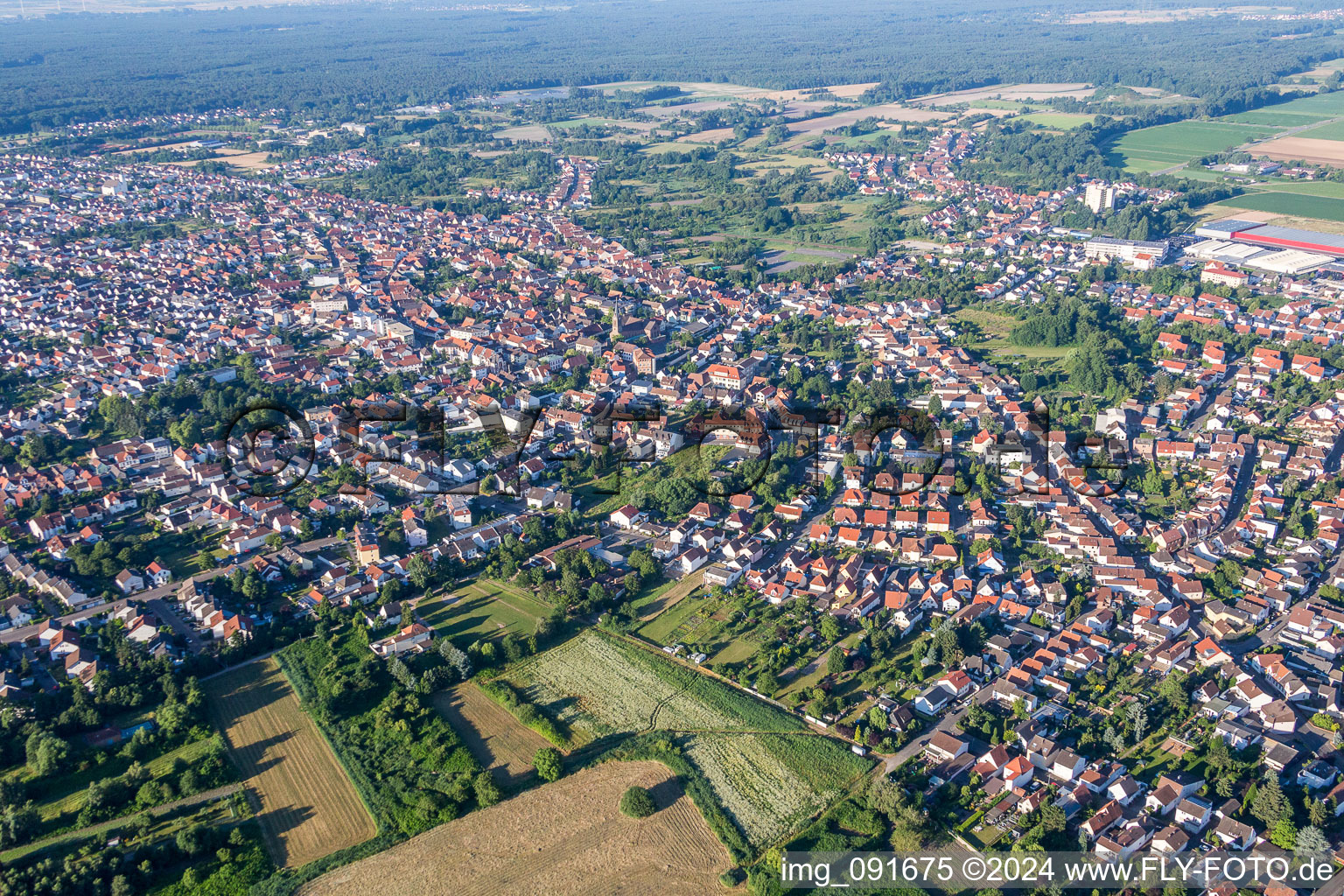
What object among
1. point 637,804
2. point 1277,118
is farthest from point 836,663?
point 1277,118

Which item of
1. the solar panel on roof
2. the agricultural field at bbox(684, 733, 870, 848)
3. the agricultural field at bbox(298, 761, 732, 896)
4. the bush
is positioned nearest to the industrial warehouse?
the solar panel on roof

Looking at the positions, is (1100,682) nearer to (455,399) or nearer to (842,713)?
(842,713)

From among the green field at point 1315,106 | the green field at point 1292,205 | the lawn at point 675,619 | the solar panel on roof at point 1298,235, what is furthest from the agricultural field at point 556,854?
the green field at point 1315,106

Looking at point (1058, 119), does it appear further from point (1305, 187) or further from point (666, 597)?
point (666, 597)

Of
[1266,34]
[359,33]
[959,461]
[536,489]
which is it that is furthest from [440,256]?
[359,33]

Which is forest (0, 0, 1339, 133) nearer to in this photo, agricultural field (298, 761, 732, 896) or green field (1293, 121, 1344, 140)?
green field (1293, 121, 1344, 140)

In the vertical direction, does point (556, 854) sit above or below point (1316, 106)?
below

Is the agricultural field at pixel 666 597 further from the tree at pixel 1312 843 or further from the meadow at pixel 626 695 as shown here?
the tree at pixel 1312 843
